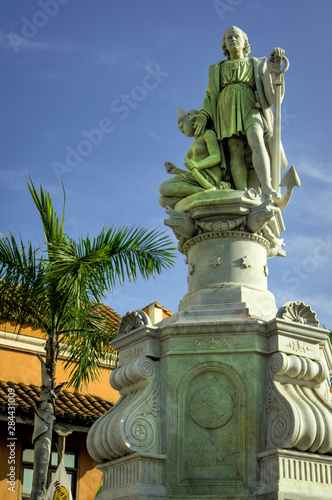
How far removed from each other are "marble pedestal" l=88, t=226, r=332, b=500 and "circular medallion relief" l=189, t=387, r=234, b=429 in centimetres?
1

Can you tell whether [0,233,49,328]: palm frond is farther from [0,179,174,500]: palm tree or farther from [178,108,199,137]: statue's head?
[178,108,199,137]: statue's head

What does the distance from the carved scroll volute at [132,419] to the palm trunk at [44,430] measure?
3.94 m

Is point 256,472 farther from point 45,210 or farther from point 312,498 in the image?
point 45,210

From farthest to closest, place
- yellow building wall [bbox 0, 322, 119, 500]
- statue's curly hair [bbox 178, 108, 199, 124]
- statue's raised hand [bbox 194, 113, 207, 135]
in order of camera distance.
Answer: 1. yellow building wall [bbox 0, 322, 119, 500]
2. statue's curly hair [bbox 178, 108, 199, 124]
3. statue's raised hand [bbox 194, 113, 207, 135]

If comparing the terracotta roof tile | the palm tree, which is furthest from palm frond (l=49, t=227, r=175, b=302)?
the terracotta roof tile

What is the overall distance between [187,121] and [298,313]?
131 inches

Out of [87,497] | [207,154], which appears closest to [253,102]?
[207,154]

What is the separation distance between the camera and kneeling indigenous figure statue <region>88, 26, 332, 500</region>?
27.2ft

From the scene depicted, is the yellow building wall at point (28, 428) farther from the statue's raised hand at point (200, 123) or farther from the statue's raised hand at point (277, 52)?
the statue's raised hand at point (277, 52)

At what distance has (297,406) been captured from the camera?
836 centimetres

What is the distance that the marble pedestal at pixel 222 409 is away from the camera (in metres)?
8.23

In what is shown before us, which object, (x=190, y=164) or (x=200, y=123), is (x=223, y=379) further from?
(x=200, y=123)

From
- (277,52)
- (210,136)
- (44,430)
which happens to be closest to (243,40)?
(277,52)

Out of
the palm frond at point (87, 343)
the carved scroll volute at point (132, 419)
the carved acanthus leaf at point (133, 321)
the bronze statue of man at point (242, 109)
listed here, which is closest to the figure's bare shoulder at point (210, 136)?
the bronze statue of man at point (242, 109)
